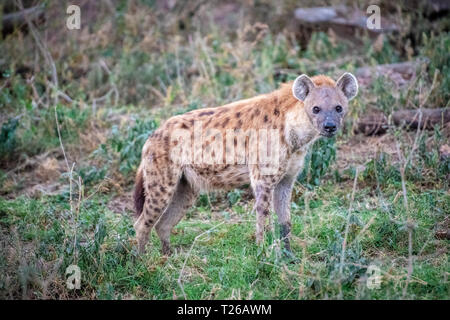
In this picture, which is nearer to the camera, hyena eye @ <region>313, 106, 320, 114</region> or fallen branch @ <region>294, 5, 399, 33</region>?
hyena eye @ <region>313, 106, 320, 114</region>

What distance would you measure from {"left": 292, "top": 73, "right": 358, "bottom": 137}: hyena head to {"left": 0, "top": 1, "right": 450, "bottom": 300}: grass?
388 millimetres

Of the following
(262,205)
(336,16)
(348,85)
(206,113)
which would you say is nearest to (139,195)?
(206,113)

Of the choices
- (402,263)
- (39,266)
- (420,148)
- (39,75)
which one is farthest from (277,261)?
(39,75)

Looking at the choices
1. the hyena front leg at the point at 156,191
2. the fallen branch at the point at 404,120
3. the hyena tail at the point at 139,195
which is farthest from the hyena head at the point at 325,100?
the fallen branch at the point at 404,120

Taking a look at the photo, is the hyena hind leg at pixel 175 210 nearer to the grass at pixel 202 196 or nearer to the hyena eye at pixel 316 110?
the grass at pixel 202 196

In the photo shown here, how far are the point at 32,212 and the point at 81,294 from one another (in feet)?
4.97

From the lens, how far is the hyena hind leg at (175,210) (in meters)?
4.57

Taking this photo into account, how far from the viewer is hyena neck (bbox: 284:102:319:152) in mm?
4216

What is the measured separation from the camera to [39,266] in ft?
Result: 12.1

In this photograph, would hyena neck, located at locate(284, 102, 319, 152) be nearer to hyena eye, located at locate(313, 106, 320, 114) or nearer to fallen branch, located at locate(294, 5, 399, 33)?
hyena eye, located at locate(313, 106, 320, 114)

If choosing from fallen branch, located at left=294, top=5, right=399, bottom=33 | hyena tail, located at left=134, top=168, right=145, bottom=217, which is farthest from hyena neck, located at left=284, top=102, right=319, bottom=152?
fallen branch, located at left=294, top=5, right=399, bottom=33

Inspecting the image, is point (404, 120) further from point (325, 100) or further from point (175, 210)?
point (175, 210)

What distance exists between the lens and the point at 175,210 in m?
4.61

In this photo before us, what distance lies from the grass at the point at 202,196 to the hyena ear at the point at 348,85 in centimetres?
58
